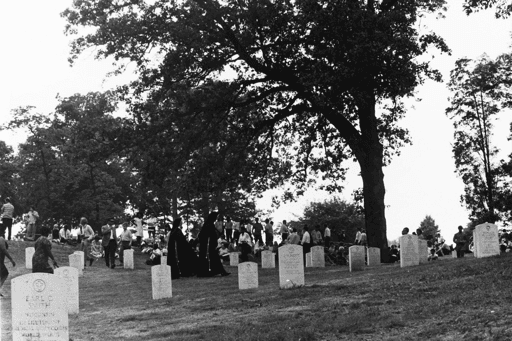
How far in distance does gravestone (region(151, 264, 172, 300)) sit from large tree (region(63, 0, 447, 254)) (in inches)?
353

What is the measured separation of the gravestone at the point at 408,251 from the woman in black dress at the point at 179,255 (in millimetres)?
7464

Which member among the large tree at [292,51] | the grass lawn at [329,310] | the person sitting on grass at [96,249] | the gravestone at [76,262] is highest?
the large tree at [292,51]

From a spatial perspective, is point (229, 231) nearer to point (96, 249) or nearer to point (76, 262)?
point (96, 249)

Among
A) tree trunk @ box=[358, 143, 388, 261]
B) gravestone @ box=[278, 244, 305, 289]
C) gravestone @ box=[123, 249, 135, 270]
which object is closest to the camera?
gravestone @ box=[278, 244, 305, 289]

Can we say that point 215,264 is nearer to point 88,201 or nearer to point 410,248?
point 410,248

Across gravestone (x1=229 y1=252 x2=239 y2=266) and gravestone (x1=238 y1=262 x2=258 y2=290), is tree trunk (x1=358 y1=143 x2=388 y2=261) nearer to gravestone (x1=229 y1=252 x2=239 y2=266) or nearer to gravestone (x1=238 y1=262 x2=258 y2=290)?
gravestone (x1=229 y1=252 x2=239 y2=266)

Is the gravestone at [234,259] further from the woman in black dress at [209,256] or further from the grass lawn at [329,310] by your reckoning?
the grass lawn at [329,310]

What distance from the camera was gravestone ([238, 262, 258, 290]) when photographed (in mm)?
19609

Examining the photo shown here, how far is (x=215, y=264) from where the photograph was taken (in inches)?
1030

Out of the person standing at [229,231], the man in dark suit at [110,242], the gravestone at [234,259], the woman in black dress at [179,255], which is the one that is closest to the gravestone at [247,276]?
the woman in black dress at [179,255]

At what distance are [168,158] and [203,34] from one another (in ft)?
15.6

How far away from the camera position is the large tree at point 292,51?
25.3 metres

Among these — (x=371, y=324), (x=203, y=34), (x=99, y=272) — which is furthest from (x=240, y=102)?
(x=371, y=324)

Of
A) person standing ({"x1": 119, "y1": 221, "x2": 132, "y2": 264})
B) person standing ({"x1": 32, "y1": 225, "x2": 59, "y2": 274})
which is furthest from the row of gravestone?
person standing ({"x1": 119, "y1": 221, "x2": 132, "y2": 264})
